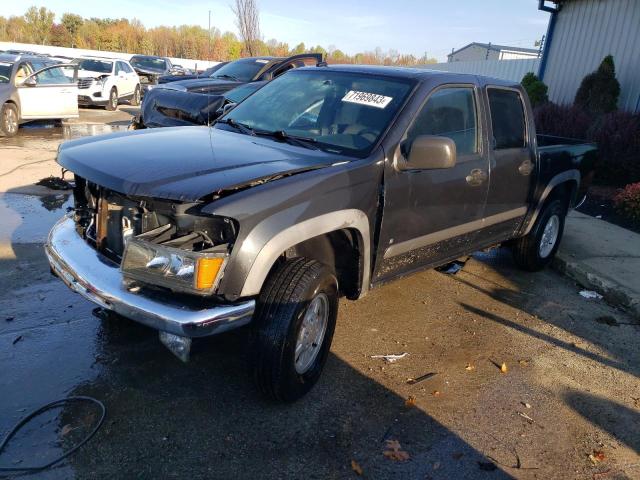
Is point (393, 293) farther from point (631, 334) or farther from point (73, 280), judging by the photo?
point (73, 280)

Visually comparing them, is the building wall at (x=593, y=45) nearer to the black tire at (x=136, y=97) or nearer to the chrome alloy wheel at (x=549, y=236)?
the chrome alloy wheel at (x=549, y=236)

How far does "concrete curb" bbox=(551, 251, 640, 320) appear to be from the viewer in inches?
198

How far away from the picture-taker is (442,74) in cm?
406

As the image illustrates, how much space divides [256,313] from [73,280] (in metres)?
1.08

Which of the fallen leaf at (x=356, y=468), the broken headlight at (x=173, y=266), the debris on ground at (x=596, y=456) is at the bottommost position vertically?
the fallen leaf at (x=356, y=468)

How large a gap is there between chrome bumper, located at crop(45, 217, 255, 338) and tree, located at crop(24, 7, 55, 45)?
62.6 metres

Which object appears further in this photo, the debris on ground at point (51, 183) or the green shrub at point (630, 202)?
the green shrub at point (630, 202)

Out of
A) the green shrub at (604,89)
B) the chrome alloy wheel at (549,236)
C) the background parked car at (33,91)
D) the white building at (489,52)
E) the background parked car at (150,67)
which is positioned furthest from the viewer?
the white building at (489,52)

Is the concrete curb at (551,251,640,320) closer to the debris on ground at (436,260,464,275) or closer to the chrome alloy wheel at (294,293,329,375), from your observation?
the debris on ground at (436,260,464,275)

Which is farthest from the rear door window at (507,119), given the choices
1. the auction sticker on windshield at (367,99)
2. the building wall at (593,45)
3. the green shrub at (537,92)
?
the green shrub at (537,92)

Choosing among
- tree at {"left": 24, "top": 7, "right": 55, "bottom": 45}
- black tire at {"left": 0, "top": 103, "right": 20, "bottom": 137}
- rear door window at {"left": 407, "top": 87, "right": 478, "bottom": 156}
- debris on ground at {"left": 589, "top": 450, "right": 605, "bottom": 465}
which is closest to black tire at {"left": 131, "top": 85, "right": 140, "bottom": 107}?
black tire at {"left": 0, "top": 103, "right": 20, "bottom": 137}

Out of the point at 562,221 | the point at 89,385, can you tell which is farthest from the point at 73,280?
the point at 562,221

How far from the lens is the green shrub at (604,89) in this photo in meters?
10.7

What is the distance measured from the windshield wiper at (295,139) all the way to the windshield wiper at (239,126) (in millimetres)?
151
